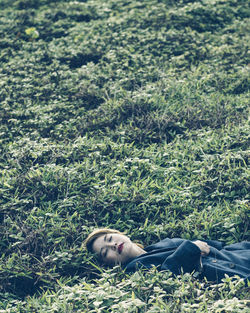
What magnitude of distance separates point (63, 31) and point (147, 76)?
2.54m

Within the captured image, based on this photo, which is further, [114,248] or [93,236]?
[93,236]

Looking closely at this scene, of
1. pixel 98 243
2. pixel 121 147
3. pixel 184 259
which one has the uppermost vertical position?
pixel 121 147

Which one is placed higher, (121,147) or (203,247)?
(121,147)

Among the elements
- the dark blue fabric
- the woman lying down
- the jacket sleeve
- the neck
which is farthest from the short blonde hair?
the jacket sleeve

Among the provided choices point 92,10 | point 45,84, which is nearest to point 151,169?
point 45,84

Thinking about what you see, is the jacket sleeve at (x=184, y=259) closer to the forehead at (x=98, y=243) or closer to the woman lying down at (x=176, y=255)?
the woman lying down at (x=176, y=255)

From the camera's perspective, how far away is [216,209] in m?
4.35

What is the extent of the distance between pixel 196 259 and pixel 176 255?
7.3 inches

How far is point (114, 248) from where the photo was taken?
3881mm

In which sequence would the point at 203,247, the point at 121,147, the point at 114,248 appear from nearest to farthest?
the point at 203,247 → the point at 114,248 → the point at 121,147

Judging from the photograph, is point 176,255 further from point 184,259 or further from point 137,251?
point 137,251

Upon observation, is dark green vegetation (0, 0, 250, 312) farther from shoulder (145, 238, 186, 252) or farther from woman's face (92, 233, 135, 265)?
shoulder (145, 238, 186, 252)

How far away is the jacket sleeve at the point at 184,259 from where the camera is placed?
140 inches

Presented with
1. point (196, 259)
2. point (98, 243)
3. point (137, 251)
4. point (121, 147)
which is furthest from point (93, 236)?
point (121, 147)
